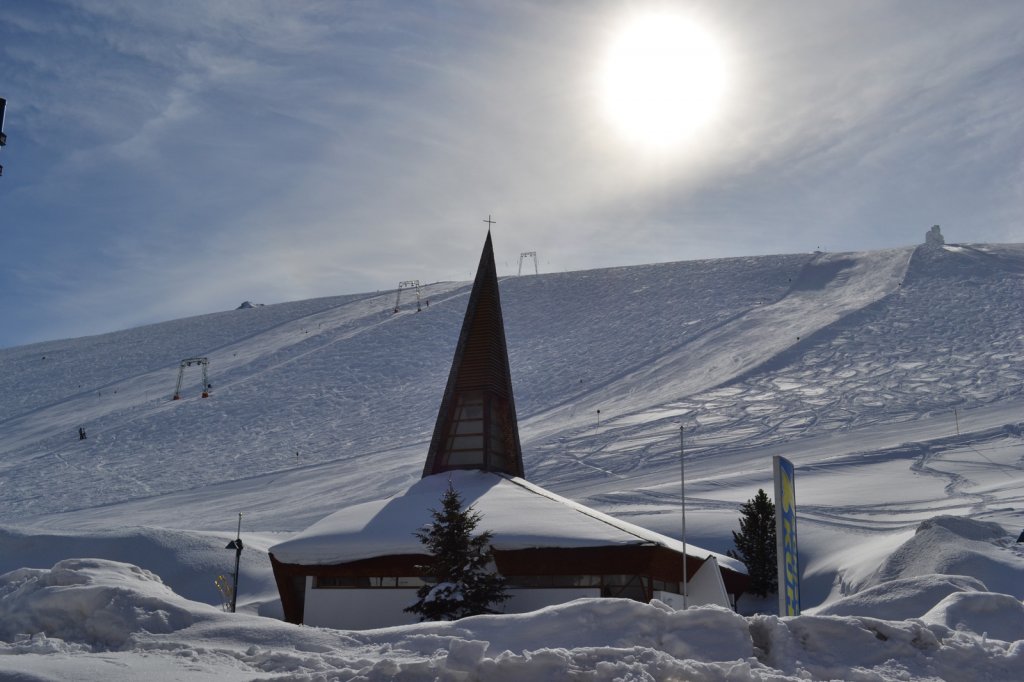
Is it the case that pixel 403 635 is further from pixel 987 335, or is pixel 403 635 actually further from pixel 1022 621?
pixel 987 335

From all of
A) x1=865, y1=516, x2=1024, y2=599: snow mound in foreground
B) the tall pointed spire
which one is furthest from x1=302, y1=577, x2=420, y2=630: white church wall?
x1=865, y1=516, x2=1024, y2=599: snow mound in foreground

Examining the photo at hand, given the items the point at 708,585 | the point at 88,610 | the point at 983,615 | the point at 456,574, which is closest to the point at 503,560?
the point at 456,574

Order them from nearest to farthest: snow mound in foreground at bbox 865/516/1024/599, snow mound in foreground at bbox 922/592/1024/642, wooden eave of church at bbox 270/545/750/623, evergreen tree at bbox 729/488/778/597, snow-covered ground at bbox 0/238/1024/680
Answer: snow-covered ground at bbox 0/238/1024/680 → snow mound in foreground at bbox 922/592/1024/642 → wooden eave of church at bbox 270/545/750/623 → snow mound in foreground at bbox 865/516/1024/599 → evergreen tree at bbox 729/488/778/597

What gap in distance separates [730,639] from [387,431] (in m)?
41.5

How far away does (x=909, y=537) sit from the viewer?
20.6 metres

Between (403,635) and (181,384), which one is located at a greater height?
(181,384)

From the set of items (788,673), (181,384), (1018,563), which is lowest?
(1018,563)

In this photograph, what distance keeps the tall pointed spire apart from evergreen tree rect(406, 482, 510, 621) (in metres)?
5.94

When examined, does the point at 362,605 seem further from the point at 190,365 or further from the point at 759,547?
the point at 190,365

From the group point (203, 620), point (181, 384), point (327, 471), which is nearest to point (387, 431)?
point (327, 471)

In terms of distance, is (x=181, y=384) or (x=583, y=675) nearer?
(x=583, y=675)

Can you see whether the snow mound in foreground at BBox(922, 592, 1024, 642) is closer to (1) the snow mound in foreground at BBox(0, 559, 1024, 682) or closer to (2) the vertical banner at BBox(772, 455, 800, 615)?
(1) the snow mound in foreground at BBox(0, 559, 1024, 682)

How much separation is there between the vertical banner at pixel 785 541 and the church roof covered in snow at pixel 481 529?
6.10 meters

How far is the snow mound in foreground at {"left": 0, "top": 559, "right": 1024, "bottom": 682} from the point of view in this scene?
500 cm
